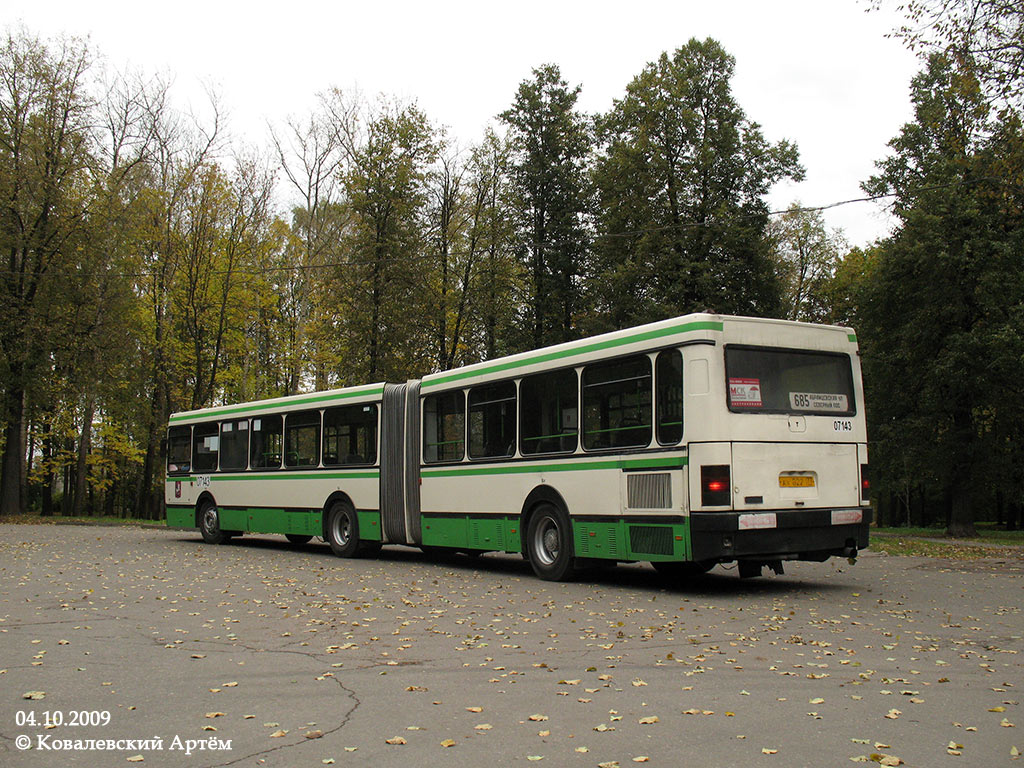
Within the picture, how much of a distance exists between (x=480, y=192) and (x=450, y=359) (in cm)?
712

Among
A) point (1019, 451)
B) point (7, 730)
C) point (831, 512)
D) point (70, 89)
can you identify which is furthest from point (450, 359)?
point (7, 730)

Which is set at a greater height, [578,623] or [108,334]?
[108,334]

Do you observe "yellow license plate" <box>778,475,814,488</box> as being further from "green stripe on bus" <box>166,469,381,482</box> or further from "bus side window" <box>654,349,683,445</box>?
"green stripe on bus" <box>166,469,381,482</box>

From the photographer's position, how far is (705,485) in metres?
11.1

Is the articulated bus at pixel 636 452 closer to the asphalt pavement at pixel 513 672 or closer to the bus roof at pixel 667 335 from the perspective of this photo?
the bus roof at pixel 667 335

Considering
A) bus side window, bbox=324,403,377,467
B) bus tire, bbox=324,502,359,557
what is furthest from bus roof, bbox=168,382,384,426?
bus tire, bbox=324,502,359,557

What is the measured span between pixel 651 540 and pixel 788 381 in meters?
2.54

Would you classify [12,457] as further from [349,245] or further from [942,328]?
[942,328]

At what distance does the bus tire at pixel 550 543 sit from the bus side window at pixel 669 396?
2.21 m

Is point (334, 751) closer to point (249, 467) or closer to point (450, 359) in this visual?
point (249, 467)

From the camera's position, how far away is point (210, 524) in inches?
882

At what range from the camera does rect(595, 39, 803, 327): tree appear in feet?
114

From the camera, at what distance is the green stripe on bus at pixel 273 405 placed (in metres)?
18.1

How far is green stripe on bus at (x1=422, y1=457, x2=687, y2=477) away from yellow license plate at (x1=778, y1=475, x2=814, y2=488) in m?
1.20
